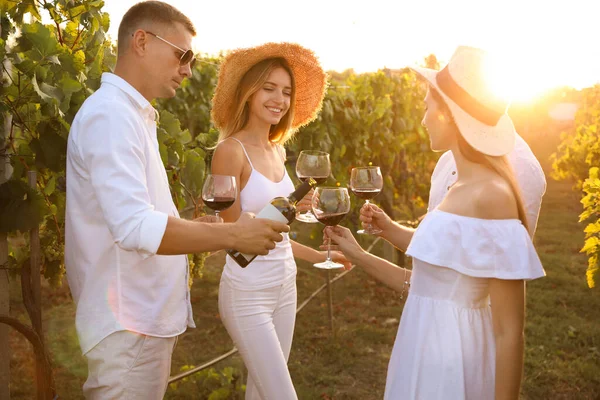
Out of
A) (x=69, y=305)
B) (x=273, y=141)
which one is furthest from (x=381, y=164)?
(x=273, y=141)

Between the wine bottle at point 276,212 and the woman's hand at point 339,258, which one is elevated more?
the wine bottle at point 276,212

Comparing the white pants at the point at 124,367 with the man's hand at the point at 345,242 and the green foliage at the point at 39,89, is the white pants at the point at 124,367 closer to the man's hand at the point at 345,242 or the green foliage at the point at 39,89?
the green foliage at the point at 39,89

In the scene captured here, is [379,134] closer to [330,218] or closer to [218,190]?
[330,218]

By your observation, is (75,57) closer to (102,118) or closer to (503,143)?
(102,118)

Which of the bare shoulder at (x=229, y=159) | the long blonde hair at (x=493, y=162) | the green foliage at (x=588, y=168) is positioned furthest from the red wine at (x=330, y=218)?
the green foliage at (x=588, y=168)

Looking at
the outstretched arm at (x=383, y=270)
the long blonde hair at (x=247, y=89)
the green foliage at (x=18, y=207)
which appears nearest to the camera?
the green foliage at (x=18, y=207)

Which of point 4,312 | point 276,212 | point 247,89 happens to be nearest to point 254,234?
point 276,212

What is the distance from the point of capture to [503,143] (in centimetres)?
203

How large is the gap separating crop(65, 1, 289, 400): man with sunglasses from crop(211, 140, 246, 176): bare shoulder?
0.73 m

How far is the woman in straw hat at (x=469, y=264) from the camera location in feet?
6.22

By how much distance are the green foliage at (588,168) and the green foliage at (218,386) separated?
2818mm

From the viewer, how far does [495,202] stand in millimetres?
1936

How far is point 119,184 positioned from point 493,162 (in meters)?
1.26

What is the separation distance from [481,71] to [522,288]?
767 mm
